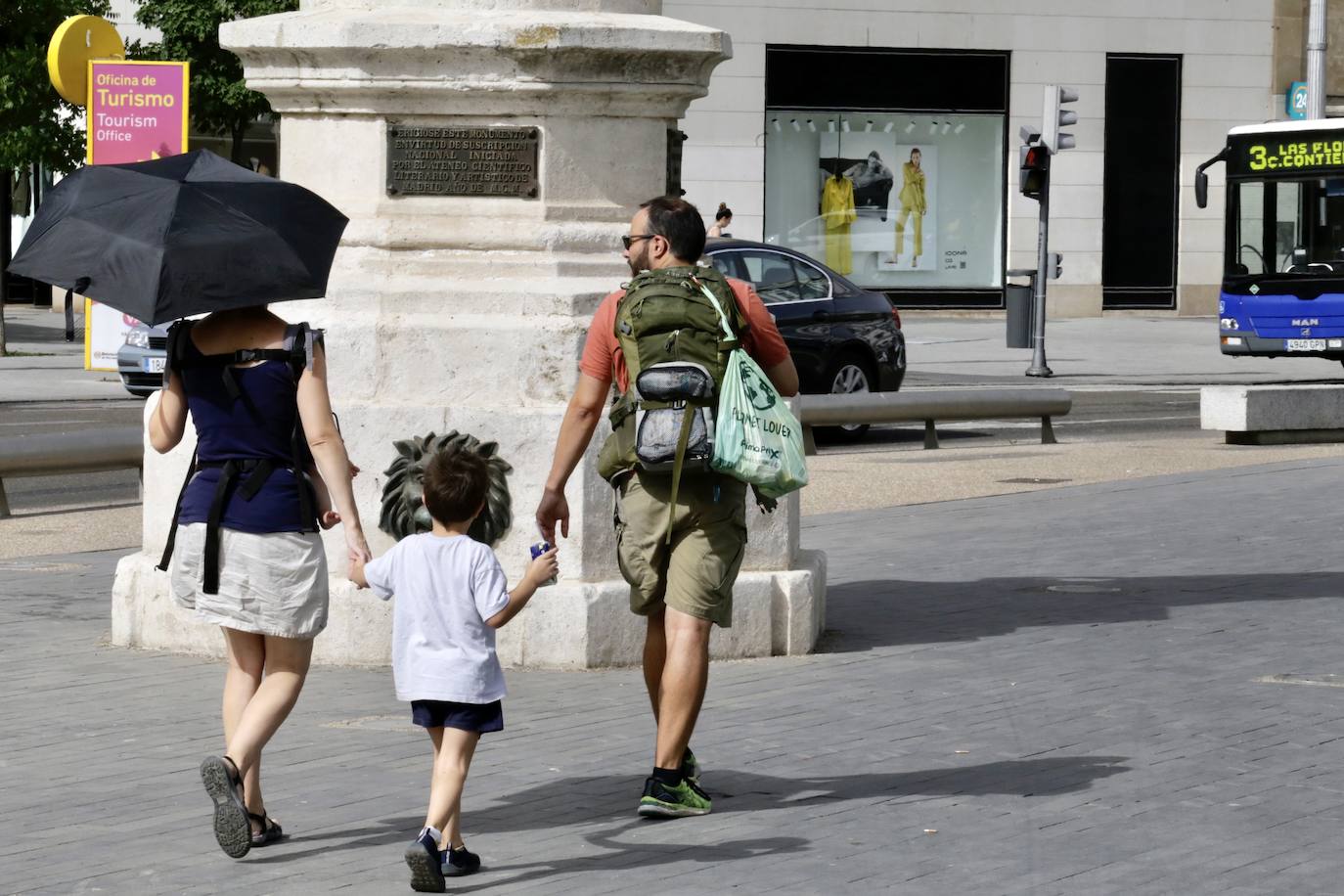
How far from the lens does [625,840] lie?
19.4 ft

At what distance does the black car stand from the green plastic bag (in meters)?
11.6

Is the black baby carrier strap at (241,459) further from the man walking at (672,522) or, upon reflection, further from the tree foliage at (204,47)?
the tree foliage at (204,47)

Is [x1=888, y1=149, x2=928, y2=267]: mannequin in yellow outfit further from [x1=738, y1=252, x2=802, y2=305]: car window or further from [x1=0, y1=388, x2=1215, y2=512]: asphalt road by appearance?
[x1=738, y1=252, x2=802, y2=305]: car window

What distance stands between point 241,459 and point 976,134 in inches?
1341

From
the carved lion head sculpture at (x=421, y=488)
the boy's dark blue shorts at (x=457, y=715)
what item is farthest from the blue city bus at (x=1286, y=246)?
the boy's dark blue shorts at (x=457, y=715)

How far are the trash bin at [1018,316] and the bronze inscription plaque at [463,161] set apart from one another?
19.1 m

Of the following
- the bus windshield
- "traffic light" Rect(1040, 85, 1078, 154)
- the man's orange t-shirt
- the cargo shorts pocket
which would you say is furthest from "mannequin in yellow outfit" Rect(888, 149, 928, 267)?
the cargo shorts pocket

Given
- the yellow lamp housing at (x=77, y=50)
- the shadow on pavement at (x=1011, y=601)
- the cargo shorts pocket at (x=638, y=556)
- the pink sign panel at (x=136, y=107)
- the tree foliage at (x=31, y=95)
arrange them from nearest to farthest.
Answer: the cargo shorts pocket at (x=638, y=556), the shadow on pavement at (x=1011, y=601), the pink sign panel at (x=136, y=107), the yellow lamp housing at (x=77, y=50), the tree foliage at (x=31, y=95)

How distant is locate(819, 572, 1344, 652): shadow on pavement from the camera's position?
933 cm

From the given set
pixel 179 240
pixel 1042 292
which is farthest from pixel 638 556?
pixel 1042 292

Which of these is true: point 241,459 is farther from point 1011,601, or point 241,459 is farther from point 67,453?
point 67,453

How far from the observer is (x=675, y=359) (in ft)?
20.3

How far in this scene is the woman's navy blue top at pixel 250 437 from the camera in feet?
18.9

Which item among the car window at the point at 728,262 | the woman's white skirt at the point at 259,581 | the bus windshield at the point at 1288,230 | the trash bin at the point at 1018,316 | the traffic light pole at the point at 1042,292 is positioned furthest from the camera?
the trash bin at the point at 1018,316
